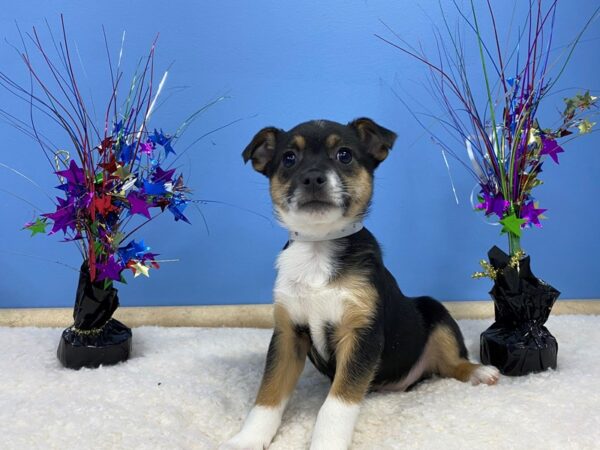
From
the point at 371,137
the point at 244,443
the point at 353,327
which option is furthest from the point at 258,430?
the point at 371,137

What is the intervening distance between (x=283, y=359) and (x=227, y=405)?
299 millimetres

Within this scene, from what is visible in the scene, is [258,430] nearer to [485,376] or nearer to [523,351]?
[485,376]

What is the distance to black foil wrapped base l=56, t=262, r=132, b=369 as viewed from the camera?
2326mm

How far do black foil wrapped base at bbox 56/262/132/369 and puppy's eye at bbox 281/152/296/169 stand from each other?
980mm

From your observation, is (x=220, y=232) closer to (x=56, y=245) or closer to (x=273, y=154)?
(x=56, y=245)

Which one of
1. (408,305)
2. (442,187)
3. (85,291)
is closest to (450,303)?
(442,187)

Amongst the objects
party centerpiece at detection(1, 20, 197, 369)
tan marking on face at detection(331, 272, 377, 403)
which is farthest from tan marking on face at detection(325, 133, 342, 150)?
party centerpiece at detection(1, 20, 197, 369)

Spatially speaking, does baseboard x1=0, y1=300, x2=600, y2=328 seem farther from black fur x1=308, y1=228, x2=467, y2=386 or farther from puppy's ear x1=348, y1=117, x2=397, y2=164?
puppy's ear x1=348, y1=117, x2=397, y2=164

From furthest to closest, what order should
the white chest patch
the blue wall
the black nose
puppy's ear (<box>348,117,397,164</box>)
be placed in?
the blue wall < puppy's ear (<box>348,117,397,164</box>) < the white chest patch < the black nose

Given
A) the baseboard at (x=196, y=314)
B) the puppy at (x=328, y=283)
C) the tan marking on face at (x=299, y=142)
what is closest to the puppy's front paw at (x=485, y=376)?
the puppy at (x=328, y=283)

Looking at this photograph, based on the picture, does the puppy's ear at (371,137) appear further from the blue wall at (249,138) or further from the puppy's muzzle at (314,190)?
the blue wall at (249,138)

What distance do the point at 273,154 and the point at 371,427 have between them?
1.00 meters

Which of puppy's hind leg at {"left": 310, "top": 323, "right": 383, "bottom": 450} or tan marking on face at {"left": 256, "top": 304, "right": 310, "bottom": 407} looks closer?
puppy's hind leg at {"left": 310, "top": 323, "right": 383, "bottom": 450}

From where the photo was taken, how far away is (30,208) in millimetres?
3041
